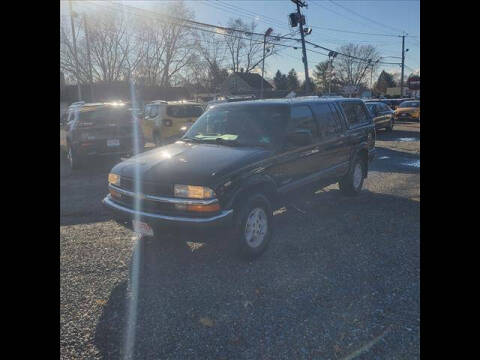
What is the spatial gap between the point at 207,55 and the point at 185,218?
54875 mm

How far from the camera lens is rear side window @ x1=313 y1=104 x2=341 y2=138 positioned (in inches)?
220

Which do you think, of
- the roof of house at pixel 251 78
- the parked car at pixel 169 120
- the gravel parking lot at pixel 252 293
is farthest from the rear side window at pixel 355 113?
the roof of house at pixel 251 78

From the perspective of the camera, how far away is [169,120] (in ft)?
44.6

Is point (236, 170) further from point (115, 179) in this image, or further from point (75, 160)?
point (75, 160)

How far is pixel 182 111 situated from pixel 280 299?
37.3 feet

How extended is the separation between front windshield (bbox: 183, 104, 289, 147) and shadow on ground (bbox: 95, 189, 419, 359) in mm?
1084

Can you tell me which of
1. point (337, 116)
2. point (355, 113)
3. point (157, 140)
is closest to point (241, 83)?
point (157, 140)

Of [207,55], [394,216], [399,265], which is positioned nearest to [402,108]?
[394,216]

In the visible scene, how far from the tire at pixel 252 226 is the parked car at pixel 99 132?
21.7 feet

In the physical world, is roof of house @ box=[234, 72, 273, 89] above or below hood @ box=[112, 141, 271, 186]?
above

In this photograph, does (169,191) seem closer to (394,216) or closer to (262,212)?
(262,212)

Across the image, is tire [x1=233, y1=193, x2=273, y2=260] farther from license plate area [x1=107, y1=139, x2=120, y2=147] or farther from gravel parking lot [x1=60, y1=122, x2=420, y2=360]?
license plate area [x1=107, y1=139, x2=120, y2=147]

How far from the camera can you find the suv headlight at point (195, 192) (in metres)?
3.70

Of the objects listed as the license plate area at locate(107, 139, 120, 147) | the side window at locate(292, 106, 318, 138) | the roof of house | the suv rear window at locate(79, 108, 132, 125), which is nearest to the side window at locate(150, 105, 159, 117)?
the suv rear window at locate(79, 108, 132, 125)
